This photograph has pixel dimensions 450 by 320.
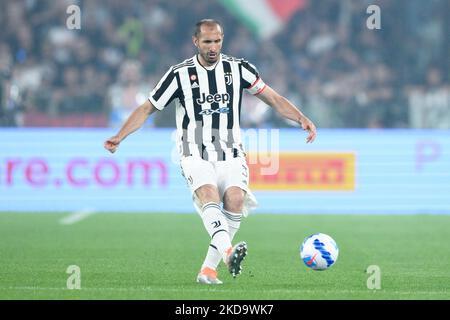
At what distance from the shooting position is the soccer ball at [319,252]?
8.34m

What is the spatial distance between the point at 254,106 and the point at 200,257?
7180 millimetres

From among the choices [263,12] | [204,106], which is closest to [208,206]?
[204,106]

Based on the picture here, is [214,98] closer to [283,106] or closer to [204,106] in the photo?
[204,106]

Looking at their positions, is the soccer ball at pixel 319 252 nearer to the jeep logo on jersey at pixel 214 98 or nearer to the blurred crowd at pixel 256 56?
the jeep logo on jersey at pixel 214 98

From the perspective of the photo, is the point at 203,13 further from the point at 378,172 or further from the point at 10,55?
the point at 378,172

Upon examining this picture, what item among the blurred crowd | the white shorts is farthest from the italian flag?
the white shorts

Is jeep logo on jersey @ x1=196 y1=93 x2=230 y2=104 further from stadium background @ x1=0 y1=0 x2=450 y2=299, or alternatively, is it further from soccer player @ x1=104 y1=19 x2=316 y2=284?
stadium background @ x1=0 y1=0 x2=450 y2=299

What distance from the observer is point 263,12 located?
1952 centimetres

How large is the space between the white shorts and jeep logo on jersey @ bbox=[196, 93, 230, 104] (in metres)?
0.45

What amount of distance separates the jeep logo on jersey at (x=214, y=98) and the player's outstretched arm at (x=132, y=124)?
0.39m

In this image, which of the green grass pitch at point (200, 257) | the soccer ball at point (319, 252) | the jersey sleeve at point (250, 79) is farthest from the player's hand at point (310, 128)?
the green grass pitch at point (200, 257)

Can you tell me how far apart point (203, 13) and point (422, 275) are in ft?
39.1
